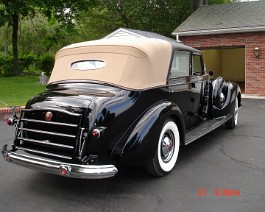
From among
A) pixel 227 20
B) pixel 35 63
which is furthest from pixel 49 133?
pixel 35 63

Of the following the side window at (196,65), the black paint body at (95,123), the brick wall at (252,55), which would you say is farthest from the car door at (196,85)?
the brick wall at (252,55)

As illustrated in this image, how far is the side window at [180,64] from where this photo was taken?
17.1 ft

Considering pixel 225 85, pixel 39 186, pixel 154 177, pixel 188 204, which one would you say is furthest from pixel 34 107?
pixel 225 85

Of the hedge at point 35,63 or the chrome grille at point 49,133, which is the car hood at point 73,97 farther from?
the hedge at point 35,63

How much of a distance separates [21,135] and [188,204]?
7.36 ft

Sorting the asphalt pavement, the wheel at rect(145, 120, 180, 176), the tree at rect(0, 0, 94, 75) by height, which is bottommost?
the asphalt pavement

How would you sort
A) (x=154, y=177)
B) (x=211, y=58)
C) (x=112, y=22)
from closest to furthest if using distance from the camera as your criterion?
1. (x=154, y=177)
2. (x=211, y=58)
3. (x=112, y=22)

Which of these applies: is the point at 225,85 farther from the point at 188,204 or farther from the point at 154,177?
the point at 188,204

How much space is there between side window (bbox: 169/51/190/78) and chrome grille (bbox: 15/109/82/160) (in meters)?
1.91

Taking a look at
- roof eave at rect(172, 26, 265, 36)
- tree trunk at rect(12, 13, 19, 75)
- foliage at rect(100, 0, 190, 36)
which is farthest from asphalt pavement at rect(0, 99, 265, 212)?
foliage at rect(100, 0, 190, 36)

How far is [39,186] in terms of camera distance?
168 inches

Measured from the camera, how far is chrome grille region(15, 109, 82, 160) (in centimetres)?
383

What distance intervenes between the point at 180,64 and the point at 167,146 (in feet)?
5.08

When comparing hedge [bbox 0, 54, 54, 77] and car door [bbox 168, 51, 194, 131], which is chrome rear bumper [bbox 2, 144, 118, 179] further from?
hedge [bbox 0, 54, 54, 77]
